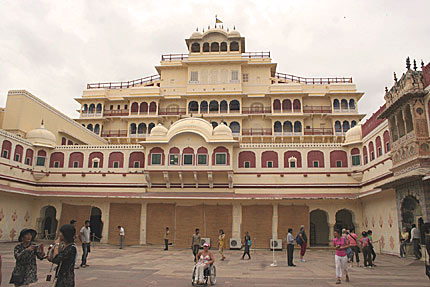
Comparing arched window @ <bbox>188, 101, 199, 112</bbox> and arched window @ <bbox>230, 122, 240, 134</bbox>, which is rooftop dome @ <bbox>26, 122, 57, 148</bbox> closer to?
arched window @ <bbox>188, 101, 199, 112</bbox>

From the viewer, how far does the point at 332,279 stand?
13016 millimetres

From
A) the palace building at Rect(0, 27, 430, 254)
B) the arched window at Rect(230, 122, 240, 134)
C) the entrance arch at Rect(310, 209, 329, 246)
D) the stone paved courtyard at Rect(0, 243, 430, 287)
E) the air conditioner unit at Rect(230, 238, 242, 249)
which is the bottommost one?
the stone paved courtyard at Rect(0, 243, 430, 287)

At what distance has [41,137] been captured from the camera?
31812 millimetres

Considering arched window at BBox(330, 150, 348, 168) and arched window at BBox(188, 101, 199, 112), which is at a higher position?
arched window at BBox(188, 101, 199, 112)

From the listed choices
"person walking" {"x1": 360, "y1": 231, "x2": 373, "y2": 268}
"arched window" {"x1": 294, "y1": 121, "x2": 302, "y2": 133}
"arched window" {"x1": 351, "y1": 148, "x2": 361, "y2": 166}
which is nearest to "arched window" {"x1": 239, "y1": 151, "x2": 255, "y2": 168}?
"arched window" {"x1": 351, "y1": 148, "x2": 361, "y2": 166}

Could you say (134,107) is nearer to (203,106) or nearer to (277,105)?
(203,106)

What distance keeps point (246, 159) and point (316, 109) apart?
627 inches

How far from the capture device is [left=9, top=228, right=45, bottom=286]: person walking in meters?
6.80

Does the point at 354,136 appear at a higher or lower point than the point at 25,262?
higher

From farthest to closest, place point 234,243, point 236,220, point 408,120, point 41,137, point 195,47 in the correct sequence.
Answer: point 195,47 → point 41,137 → point 236,220 → point 234,243 → point 408,120

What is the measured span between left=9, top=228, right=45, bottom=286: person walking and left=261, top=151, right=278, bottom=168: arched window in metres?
24.8

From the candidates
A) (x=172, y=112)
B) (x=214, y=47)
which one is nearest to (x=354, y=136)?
(x=172, y=112)

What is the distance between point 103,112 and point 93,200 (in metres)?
17.4

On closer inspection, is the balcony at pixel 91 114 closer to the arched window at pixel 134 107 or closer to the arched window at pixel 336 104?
the arched window at pixel 134 107
